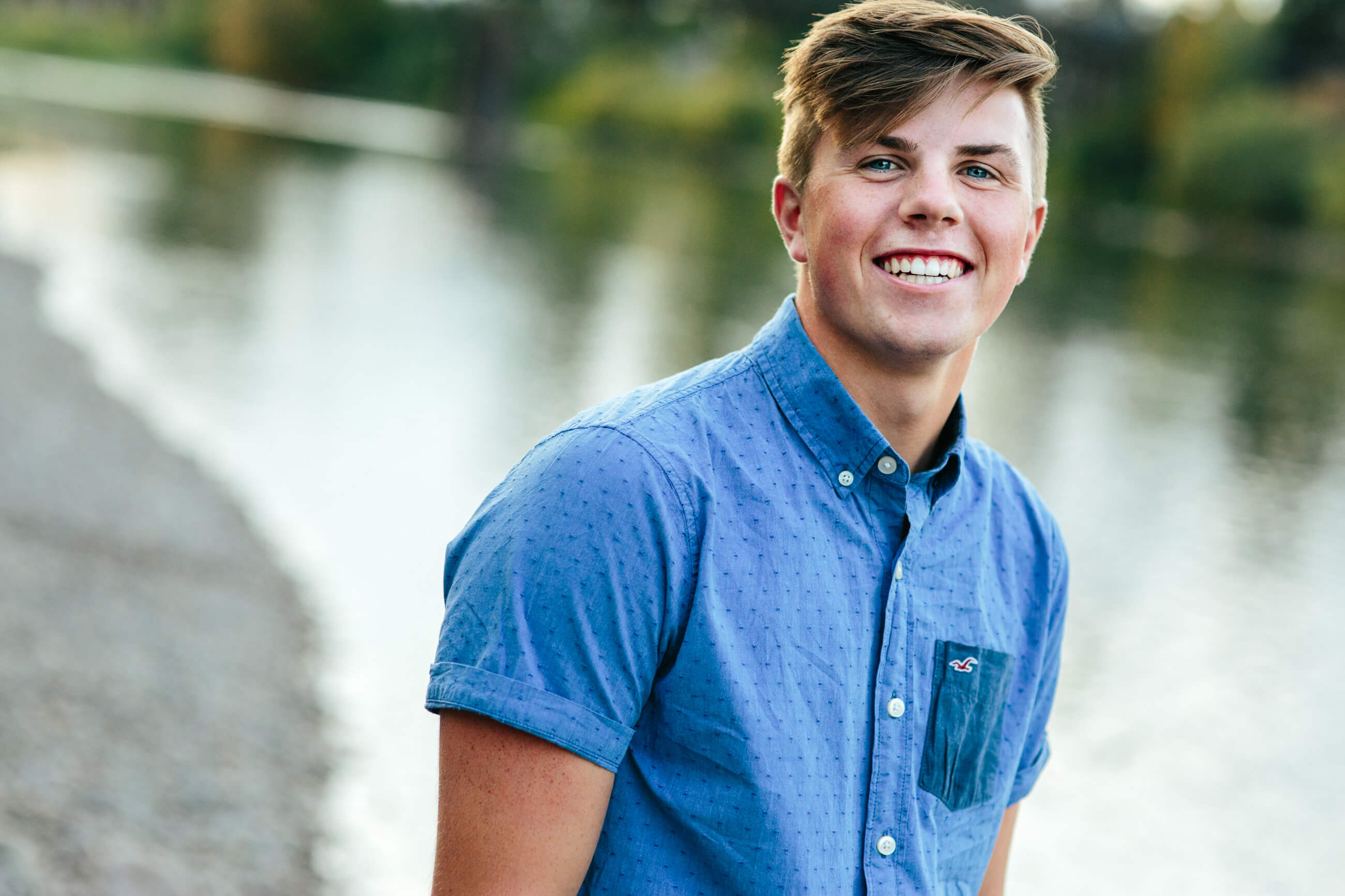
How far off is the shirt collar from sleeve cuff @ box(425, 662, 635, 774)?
1.40ft

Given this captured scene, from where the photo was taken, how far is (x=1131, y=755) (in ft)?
A: 24.1

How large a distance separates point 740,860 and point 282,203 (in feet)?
90.6

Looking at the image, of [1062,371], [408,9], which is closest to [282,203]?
[1062,371]

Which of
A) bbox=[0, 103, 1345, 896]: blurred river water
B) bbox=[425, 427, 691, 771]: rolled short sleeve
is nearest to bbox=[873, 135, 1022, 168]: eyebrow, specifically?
bbox=[425, 427, 691, 771]: rolled short sleeve

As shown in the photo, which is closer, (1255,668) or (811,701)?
(811,701)

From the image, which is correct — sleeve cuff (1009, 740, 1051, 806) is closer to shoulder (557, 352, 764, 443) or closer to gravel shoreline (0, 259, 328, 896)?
shoulder (557, 352, 764, 443)

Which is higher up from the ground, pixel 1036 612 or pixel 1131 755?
pixel 1036 612

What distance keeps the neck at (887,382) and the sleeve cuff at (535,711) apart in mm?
546

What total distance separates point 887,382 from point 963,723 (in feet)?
1.46

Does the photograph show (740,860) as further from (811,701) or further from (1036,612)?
(1036,612)

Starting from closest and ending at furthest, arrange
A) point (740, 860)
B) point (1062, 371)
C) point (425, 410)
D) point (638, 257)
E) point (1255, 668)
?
point (740, 860)
point (1255, 668)
point (425, 410)
point (1062, 371)
point (638, 257)

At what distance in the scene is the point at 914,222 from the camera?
182cm

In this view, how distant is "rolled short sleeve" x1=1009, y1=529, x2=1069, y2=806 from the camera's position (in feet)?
6.84

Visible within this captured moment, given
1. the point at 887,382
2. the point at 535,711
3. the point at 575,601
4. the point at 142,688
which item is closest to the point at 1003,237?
the point at 887,382
